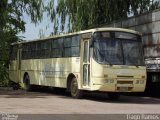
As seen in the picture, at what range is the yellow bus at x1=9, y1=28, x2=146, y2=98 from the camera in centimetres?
1902

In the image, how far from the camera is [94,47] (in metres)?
19.5

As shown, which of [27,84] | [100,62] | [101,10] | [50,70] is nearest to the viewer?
[100,62]

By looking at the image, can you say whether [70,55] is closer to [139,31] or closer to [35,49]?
[139,31]

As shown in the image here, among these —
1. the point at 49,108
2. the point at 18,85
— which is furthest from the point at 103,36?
the point at 18,85

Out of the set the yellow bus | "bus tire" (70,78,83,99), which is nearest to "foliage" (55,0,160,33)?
the yellow bus

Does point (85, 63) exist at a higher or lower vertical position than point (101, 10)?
lower

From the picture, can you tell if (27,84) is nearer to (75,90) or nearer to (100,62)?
(75,90)

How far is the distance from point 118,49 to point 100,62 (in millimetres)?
1031

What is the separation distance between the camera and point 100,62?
19.1m

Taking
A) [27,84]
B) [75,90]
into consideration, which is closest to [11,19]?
[27,84]

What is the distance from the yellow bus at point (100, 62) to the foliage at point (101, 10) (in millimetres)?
9780

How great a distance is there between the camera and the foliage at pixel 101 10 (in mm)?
32875

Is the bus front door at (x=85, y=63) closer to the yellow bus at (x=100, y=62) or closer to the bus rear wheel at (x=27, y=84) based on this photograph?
the yellow bus at (x=100, y=62)

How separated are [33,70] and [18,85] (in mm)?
4609
